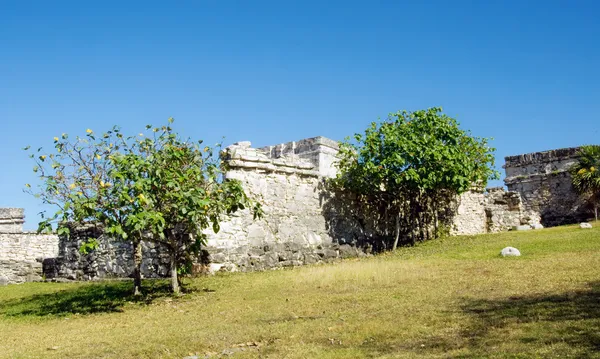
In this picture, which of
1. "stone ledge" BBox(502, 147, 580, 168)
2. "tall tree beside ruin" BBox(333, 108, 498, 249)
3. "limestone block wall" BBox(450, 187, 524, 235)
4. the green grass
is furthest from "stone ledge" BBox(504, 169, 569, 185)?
the green grass

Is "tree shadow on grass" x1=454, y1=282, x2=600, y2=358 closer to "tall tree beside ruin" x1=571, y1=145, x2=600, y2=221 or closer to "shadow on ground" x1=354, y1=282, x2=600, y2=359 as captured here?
"shadow on ground" x1=354, y1=282, x2=600, y2=359

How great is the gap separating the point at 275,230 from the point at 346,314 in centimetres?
839

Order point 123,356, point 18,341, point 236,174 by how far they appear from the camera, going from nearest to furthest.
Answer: point 123,356
point 18,341
point 236,174

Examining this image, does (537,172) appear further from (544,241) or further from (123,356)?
(123,356)

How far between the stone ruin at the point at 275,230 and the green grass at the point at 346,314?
1.33 metres

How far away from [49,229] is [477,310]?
765 centimetres

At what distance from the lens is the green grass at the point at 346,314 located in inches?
299

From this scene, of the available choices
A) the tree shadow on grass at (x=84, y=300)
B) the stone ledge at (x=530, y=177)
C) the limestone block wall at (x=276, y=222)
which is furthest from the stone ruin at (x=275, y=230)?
the stone ledge at (x=530, y=177)

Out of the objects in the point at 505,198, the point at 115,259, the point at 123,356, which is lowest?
the point at 123,356

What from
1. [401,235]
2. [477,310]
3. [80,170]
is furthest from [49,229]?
[401,235]

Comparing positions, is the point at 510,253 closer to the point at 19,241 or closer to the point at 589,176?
the point at 589,176

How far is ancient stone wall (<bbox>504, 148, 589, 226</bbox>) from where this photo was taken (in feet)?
90.1

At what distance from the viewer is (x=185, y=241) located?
14680 mm

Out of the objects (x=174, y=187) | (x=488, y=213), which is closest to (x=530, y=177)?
(x=488, y=213)
